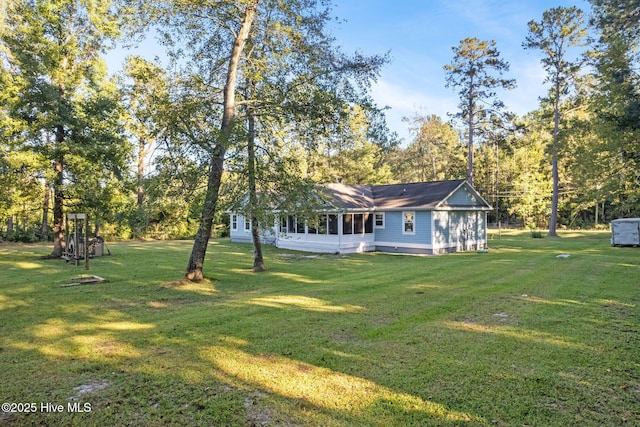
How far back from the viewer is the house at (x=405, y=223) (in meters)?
18.2

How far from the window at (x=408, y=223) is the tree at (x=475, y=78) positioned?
1013cm

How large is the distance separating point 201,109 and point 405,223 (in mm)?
12051

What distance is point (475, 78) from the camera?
2781 cm

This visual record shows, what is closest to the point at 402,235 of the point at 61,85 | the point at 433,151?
the point at 61,85

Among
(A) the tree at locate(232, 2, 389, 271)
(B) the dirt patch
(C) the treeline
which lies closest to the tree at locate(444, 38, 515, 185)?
(C) the treeline

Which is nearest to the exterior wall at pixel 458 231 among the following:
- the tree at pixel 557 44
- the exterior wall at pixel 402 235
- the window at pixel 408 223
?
the exterior wall at pixel 402 235

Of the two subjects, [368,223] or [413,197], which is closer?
[413,197]

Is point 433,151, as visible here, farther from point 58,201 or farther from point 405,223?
point 58,201

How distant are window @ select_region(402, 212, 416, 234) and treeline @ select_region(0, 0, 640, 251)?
5310mm

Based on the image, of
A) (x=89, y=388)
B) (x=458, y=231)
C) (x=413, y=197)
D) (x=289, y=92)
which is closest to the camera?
(x=89, y=388)

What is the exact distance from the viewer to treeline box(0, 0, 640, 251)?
973cm

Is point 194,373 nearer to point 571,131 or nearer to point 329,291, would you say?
point 329,291

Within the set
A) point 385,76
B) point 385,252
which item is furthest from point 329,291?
point 385,252

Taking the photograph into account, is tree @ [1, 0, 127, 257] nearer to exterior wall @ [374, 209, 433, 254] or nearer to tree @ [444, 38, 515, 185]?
exterior wall @ [374, 209, 433, 254]
